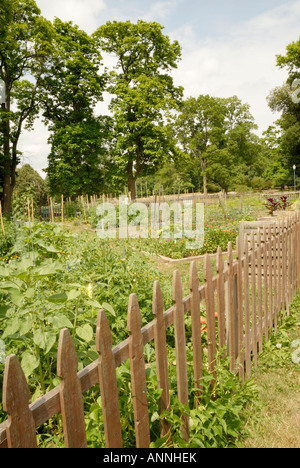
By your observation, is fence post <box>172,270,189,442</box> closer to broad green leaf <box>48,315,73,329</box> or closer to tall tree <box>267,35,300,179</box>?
broad green leaf <box>48,315,73,329</box>

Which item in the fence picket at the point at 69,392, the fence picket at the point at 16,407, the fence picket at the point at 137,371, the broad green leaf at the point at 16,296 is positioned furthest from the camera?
the broad green leaf at the point at 16,296

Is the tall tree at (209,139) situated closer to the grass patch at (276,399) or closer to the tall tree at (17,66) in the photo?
the tall tree at (17,66)

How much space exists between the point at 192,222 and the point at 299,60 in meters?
27.3

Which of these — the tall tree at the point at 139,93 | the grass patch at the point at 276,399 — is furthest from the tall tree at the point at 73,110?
the grass patch at the point at 276,399

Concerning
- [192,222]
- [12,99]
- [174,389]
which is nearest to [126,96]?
[12,99]

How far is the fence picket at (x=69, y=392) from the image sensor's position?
3.66 feet

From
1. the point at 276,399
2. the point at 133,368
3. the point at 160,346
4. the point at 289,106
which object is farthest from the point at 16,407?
the point at 289,106

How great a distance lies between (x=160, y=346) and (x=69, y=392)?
2.00 feet

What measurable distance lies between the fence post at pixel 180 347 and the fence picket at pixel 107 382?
0.54 metres

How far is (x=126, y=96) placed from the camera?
73.8ft

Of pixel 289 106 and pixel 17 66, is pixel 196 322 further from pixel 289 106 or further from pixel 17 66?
pixel 289 106

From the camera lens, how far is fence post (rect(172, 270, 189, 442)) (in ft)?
5.88

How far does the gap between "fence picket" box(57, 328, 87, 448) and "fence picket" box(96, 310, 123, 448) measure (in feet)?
0.40

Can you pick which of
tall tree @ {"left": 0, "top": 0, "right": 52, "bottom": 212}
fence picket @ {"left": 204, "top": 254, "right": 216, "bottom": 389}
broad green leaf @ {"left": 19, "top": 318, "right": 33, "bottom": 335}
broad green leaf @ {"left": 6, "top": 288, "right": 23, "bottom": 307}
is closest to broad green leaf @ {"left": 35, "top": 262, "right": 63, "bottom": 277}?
broad green leaf @ {"left": 6, "top": 288, "right": 23, "bottom": 307}
